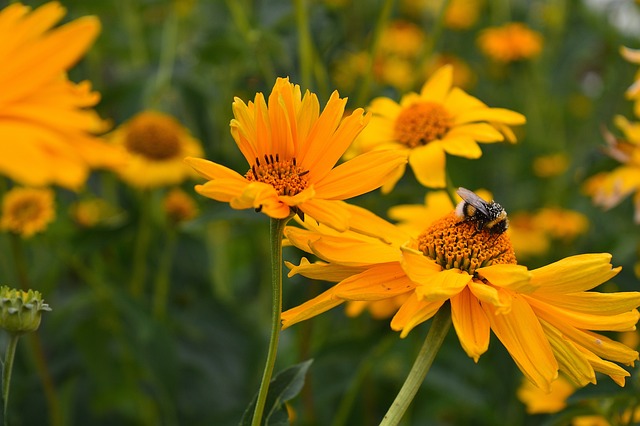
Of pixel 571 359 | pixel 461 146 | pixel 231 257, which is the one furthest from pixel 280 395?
pixel 231 257

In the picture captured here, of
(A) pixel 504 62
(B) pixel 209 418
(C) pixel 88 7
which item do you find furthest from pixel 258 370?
(A) pixel 504 62

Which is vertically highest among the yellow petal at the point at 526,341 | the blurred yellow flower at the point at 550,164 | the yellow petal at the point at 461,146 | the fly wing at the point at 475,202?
the fly wing at the point at 475,202

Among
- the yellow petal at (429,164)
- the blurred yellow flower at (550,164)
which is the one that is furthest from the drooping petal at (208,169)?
the blurred yellow flower at (550,164)

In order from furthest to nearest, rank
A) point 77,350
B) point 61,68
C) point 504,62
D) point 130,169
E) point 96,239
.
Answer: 1. point 504,62
2. point 130,169
3. point 77,350
4. point 96,239
5. point 61,68

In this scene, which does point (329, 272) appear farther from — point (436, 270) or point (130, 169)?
point (130, 169)

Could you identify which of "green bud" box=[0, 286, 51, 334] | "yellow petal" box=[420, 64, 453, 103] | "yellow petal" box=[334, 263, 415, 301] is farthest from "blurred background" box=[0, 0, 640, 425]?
"green bud" box=[0, 286, 51, 334]

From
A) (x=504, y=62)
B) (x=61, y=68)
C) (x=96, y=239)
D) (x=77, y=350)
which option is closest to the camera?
(x=61, y=68)

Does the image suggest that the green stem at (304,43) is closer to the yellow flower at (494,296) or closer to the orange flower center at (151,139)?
the orange flower center at (151,139)
